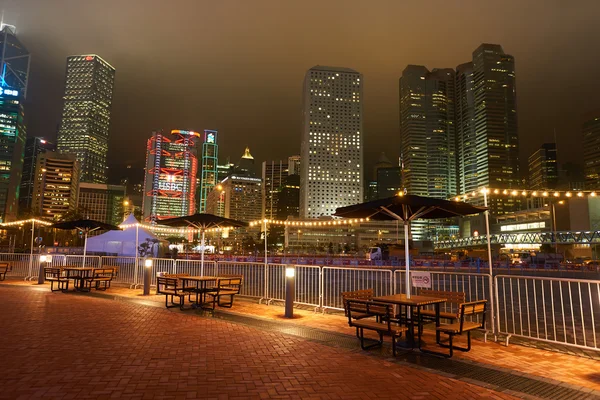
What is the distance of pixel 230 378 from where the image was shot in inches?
185

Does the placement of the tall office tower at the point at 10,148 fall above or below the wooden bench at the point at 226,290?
above

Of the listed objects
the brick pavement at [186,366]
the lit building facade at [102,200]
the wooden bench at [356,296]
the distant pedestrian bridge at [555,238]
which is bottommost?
the brick pavement at [186,366]

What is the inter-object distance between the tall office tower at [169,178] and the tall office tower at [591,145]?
190 m

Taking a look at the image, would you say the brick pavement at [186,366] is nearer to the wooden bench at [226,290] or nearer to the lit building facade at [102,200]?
the wooden bench at [226,290]

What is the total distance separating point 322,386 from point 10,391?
136 inches

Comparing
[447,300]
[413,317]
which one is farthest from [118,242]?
[447,300]

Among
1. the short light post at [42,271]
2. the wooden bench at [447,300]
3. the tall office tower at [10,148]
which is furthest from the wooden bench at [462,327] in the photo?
the tall office tower at [10,148]

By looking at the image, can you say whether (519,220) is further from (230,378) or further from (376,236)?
(230,378)

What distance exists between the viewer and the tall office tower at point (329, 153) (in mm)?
168375

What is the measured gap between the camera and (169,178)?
17625cm

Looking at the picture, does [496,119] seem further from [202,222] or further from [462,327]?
[462,327]

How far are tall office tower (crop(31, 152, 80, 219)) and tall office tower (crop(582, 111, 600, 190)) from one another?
233 metres

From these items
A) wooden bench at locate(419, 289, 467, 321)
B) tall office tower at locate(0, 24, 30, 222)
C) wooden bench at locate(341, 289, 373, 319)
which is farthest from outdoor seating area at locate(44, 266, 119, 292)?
tall office tower at locate(0, 24, 30, 222)

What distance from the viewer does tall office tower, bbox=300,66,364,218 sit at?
168 metres
